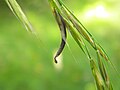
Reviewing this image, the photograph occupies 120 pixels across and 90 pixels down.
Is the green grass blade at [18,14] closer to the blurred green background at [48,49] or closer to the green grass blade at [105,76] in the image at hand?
the green grass blade at [105,76]

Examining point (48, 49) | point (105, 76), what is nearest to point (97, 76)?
point (105, 76)

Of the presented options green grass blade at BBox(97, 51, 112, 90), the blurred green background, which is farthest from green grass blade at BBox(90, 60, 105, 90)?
the blurred green background

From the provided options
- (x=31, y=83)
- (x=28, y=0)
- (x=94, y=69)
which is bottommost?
(x=31, y=83)

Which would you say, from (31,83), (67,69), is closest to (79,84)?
(67,69)

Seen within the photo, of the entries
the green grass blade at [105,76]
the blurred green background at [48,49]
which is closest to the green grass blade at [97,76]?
the green grass blade at [105,76]

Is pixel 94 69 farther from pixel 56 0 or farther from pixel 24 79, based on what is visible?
pixel 24 79

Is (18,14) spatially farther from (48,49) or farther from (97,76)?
(48,49)

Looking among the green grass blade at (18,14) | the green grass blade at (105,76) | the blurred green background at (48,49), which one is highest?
the green grass blade at (18,14)

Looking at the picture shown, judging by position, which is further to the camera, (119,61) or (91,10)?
(91,10)
